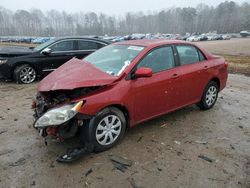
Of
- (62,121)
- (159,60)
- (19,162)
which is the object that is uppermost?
(159,60)

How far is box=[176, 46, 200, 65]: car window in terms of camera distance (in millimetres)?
4939

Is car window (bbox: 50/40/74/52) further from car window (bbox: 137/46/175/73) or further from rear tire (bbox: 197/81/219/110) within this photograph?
rear tire (bbox: 197/81/219/110)

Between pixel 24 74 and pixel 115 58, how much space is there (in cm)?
472

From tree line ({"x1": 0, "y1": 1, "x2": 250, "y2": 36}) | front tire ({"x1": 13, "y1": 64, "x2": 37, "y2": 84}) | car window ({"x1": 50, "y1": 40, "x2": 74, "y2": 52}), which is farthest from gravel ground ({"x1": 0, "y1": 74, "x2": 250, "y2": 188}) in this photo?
tree line ({"x1": 0, "y1": 1, "x2": 250, "y2": 36})

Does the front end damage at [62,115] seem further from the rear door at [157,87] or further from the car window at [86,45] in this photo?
the car window at [86,45]

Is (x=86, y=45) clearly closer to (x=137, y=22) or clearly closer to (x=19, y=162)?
(x=19, y=162)

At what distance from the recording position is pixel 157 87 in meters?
4.35

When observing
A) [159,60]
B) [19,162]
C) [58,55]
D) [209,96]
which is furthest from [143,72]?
[58,55]

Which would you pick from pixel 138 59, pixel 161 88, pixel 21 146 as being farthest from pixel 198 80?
pixel 21 146

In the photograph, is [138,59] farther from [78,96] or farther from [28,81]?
[28,81]

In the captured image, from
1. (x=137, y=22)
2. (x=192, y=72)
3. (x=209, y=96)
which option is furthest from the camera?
(x=137, y=22)

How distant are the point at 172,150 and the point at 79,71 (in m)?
1.99

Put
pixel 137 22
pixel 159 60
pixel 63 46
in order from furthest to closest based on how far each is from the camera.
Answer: pixel 137 22 → pixel 63 46 → pixel 159 60

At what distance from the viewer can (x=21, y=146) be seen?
4.04m
